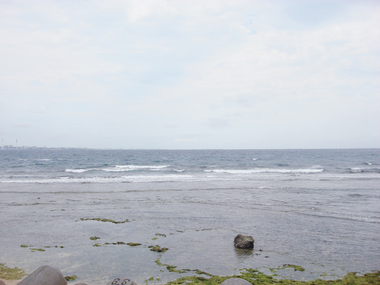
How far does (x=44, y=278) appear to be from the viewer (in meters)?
5.04

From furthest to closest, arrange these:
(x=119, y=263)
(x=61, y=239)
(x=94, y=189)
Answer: (x=94, y=189), (x=61, y=239), (x=119, y=263)

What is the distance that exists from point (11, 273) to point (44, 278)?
9.37ft

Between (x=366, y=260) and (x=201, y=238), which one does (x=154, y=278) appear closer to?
(x=201, y=238)

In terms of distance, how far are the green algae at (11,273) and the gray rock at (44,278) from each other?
229cm

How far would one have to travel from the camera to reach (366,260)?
787 centimetres

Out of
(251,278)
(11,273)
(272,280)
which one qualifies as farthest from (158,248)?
(11,273)

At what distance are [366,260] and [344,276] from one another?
5.52 feet

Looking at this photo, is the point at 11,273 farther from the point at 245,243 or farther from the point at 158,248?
the point at 245,243

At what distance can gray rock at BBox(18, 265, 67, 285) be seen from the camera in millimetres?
4918

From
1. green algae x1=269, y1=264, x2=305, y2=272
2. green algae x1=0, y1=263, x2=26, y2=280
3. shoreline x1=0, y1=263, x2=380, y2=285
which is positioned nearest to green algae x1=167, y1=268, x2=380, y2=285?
shoreline x1=0, y1=263, x2=380, y2=285

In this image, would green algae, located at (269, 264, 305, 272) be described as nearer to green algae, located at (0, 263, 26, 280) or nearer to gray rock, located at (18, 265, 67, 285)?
gray rock, located at (18, 265, 67, 285)

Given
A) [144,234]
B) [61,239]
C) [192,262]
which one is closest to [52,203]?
[61,239]

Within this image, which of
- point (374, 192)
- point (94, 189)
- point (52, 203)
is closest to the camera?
point (52, 203)

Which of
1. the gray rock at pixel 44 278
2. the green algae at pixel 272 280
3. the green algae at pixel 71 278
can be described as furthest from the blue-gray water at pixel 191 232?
the gray rock at pixel 44 278
